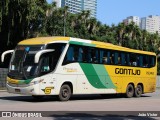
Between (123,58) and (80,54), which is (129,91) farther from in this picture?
(80,54)

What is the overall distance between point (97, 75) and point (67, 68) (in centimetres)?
300

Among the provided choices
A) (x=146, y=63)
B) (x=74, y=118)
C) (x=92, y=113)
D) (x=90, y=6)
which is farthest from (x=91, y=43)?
(x=90, y=6)

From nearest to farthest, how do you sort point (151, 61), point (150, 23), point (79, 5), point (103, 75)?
point (103, 75) → point (151, 61) → point (79, 5) → point (150, 23)

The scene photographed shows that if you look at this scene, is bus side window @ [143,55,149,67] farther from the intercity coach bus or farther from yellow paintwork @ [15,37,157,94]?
the intercity coach bus

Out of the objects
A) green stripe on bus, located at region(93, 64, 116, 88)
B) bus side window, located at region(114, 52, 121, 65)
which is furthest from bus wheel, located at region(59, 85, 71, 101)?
bus side window, located at region(114, 52, 121, 65)

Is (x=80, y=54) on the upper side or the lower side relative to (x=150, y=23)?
lower

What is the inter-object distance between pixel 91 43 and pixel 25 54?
4428 millimetres

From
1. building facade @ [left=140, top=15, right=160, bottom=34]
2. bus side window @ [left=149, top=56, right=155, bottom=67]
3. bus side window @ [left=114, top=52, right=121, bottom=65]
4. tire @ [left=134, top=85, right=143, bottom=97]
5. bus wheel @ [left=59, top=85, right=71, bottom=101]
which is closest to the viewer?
bus wheel @ [left=59, top=85, right=71, bottom=101]

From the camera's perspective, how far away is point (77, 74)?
2205cm

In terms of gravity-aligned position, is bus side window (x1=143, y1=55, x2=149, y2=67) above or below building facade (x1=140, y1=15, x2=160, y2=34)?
below

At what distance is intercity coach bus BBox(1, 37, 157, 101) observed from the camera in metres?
20.0

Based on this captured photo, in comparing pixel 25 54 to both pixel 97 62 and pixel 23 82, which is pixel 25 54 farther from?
pixel 97 62

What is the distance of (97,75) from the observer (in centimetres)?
2372

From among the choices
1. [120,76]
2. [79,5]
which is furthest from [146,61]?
[79,5]
